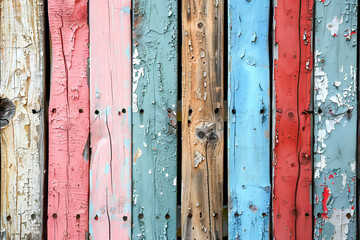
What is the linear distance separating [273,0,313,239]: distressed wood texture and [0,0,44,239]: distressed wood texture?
114cm

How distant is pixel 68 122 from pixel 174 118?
0.51m

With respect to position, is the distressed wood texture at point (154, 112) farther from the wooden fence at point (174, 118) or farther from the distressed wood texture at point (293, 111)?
the distressed wood texture at point (293, 111)

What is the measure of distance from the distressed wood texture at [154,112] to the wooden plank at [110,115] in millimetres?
43

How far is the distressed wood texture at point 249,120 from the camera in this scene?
153 cm

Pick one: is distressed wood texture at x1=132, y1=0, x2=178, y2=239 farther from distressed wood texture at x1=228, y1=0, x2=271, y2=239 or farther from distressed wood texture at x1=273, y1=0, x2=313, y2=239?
distressed wood texture at x1=273, y1=0, x2=313, y2=239

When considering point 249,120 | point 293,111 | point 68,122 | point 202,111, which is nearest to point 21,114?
point 68,122

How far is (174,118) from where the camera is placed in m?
1.54

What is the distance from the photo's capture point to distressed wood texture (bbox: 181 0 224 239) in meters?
1.53

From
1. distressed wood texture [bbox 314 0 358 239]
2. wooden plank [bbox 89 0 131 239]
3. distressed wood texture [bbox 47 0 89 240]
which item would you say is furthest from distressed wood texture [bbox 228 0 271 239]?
distressed wood texture [bbox 47 0 89 240]

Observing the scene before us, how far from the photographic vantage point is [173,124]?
5.06 feet

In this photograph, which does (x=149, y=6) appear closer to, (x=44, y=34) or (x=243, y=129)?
(x=44, y=34)

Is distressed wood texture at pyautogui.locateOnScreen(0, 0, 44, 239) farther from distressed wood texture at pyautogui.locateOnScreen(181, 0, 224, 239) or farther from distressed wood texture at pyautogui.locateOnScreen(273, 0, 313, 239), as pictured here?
distressed wood texture at pyautogui.locateOnScreen(273, 0, 313, 239)

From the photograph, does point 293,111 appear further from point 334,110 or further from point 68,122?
point 68,122

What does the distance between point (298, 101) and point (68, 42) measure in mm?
1138
